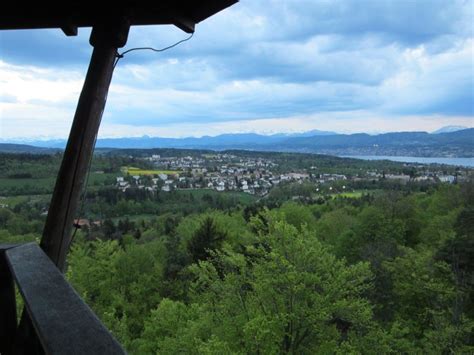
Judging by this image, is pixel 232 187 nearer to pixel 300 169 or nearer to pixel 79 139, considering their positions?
pixel 300 169

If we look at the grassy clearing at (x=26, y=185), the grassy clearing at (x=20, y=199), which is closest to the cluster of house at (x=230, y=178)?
the grassy clearing at (x=26, y=185)

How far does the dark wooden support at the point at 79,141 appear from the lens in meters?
2.02

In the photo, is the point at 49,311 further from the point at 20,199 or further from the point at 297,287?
the point at 20,199

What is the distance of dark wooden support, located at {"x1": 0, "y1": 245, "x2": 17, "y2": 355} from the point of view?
196 cm

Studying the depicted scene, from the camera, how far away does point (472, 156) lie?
409 ft

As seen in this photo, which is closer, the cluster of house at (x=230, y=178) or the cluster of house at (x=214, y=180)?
the cluster of house at (x=230, y=178)

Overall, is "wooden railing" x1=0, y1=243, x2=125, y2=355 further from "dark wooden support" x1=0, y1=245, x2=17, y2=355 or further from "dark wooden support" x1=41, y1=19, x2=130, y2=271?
"dark wooden support" x1=41, y1=19, x2=130, y2=271

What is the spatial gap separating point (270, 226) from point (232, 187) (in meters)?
Answer: 83.0

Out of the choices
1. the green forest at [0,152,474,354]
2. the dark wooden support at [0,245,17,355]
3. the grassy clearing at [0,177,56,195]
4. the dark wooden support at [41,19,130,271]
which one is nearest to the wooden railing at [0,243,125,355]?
the dark wooden support at [0,245,17,355]

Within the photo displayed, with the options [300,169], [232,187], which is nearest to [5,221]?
[232,187]

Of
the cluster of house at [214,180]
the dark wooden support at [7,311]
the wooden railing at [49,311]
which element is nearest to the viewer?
the wooden railing at [49,311]

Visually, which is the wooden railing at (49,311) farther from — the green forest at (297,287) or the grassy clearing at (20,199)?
the grassy clearing at (20,199)

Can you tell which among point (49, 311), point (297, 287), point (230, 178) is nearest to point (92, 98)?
point (49, 311)

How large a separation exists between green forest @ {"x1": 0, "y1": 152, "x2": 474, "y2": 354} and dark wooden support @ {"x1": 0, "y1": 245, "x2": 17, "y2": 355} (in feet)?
2.76
